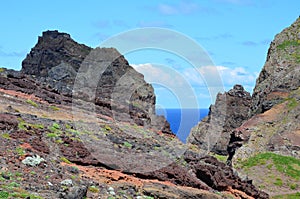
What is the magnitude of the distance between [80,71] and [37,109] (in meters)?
45.7

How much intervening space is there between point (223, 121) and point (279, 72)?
1218 inches

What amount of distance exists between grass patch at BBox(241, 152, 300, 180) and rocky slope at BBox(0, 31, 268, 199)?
37.0ft

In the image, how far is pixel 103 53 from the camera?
276 ft

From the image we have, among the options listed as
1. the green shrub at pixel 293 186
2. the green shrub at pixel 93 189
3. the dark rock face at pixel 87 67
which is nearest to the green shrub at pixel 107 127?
the green shrub at pixel 93 189

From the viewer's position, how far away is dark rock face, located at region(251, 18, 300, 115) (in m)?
62.7

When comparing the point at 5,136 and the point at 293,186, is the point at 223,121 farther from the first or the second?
the point at 5,136

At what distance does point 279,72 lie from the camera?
220ft

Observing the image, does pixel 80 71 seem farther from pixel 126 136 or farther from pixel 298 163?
pixel 126 136

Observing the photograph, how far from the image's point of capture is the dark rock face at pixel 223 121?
3691 inches

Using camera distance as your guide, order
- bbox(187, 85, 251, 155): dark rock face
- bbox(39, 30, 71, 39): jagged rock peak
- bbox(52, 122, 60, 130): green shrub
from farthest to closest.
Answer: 1. bbox(187, 85, 251, 155): dark rock face
2. bbox(39, 30, 71, 39): jagged rock peak
3. bbox(52, 122, 60, 130): green shrub

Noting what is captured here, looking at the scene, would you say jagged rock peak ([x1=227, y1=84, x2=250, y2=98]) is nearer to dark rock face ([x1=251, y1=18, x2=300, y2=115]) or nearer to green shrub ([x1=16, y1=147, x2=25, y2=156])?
dark rock face ([x1=251, y1=18, x2=300, y2=115])

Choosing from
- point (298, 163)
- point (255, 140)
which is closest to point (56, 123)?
point (298, 163)

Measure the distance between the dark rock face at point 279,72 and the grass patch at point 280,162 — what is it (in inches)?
568

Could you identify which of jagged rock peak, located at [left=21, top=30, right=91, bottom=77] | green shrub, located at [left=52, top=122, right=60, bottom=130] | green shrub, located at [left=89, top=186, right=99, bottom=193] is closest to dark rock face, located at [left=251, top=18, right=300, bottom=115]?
jagged rock peak, located at [left=21, top=30, right=91, bottom=77]
